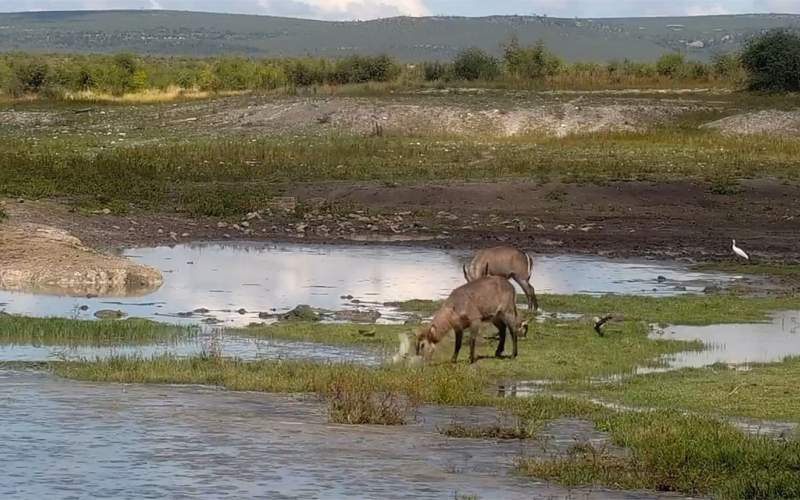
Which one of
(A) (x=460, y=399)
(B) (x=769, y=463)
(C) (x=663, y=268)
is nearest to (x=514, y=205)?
(C) (x=663, y=268)

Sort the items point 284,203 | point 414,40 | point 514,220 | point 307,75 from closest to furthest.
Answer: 1. point 514,220
2. point 284,203
3. point 307,75
4. point 414,40

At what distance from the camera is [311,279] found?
23047mm

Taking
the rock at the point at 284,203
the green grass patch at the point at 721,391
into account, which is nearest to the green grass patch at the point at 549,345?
the green grass patch at the point at 721,391

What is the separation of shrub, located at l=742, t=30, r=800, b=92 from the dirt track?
20.1 metres

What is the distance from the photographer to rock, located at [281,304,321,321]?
18.7m

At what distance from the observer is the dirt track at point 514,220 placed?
27.7 m

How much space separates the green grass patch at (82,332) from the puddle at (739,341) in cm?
536

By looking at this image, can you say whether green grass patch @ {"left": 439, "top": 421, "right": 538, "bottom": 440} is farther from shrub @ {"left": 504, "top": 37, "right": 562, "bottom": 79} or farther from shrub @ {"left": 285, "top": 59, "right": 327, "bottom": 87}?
shrub @ {"left": 285, "top": 59, "right": 327, "bottom": 87}

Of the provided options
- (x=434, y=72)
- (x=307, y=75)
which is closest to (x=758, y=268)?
(x=434, y=72)

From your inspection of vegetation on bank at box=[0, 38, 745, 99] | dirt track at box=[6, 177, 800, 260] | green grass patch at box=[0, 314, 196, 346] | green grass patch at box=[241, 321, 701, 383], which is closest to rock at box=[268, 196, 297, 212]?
dirt track at box=[6, 177, 800, 260]

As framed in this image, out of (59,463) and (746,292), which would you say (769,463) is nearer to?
(59,463)

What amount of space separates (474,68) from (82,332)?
50.1 metres

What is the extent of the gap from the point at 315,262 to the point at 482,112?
22.4 m

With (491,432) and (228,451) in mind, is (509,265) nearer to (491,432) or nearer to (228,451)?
(491,432)
